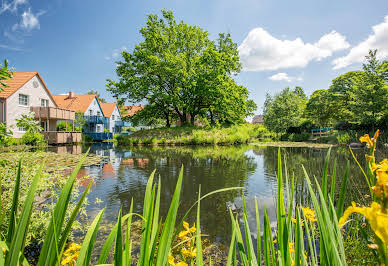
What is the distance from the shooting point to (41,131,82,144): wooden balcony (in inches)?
695

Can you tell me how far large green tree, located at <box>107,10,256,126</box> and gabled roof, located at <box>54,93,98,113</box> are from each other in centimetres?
1170

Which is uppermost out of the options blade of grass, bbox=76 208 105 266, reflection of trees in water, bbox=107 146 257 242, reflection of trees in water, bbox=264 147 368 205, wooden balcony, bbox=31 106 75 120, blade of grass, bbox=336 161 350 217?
wooden balcony, bbox=31 106 75 120

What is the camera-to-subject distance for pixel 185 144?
1933 cm

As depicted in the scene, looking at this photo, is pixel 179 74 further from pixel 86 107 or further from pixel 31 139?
pixel 86 107

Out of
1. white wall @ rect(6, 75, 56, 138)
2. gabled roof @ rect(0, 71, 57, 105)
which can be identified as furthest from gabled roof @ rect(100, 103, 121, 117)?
gabled roof @ rect(0, 71, 57, 105)

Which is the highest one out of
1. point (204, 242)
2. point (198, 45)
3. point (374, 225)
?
point (198, 45)

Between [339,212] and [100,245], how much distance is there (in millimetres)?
2518

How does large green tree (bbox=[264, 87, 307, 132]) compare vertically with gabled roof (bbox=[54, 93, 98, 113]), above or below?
below

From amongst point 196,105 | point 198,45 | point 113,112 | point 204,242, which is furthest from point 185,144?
point 113,112

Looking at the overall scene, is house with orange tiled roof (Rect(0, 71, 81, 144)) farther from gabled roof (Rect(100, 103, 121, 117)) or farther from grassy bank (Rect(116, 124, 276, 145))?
gabled roof (Rect(100, 103, 121, 117))

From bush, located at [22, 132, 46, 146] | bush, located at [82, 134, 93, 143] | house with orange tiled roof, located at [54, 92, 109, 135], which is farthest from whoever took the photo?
house with orange tiled roof, located at [54, 92, 109, 135]

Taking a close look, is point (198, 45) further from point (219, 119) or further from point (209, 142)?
point (209, 142)

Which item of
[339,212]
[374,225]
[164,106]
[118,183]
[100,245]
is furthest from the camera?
[164,106]

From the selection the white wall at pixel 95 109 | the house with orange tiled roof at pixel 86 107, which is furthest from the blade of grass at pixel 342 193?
the white wall at pixel 95 109
